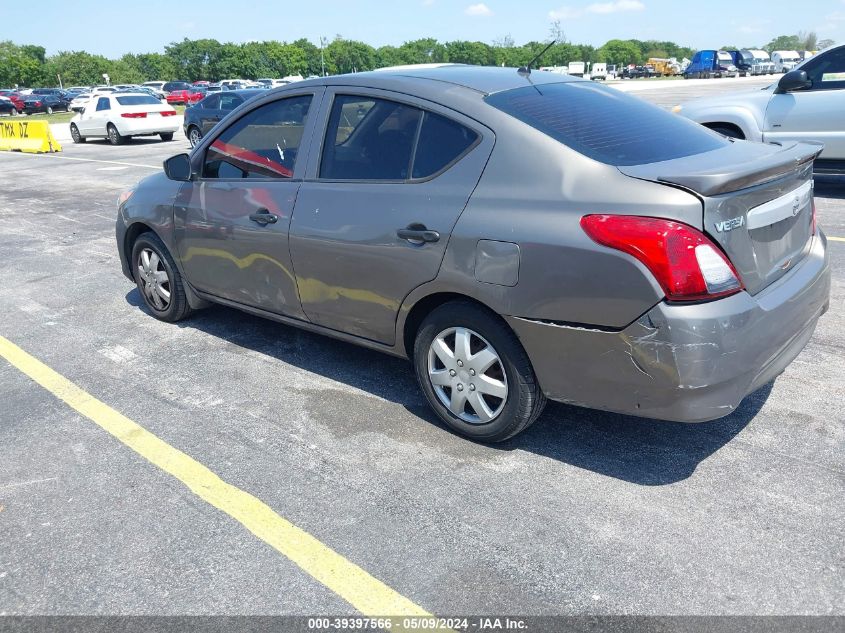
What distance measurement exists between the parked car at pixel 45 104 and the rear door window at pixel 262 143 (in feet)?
174

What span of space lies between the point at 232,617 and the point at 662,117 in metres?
3.15

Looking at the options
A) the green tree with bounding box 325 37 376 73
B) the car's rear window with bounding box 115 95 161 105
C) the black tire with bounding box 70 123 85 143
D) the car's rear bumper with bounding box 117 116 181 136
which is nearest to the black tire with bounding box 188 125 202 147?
the car's rear bumper with bounding box 117 116 181 136

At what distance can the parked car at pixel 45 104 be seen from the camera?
50.0m

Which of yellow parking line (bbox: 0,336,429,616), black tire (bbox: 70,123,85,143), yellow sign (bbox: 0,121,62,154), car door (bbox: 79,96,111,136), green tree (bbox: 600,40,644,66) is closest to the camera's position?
yellow parking line (bbox: 0,336,429,616)

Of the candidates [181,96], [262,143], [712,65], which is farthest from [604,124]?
[712,65]

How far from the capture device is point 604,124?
349 cm

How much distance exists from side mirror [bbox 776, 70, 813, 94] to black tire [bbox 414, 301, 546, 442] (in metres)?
7.03

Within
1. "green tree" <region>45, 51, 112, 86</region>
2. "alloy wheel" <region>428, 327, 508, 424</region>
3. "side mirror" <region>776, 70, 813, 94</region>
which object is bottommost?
"alloy wheel" <region>428, 327, 508, 424</region>

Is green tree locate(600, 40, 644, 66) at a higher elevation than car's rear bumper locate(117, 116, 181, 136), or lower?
higher

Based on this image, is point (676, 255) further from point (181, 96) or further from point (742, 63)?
point (742, 63)

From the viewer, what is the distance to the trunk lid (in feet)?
9.24

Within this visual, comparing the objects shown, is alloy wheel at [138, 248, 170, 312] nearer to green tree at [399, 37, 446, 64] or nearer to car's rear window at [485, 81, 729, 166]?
car's rear window at [485, 81, 729, 166]

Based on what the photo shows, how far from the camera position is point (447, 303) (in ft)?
11.3

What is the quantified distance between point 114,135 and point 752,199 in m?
24.1
